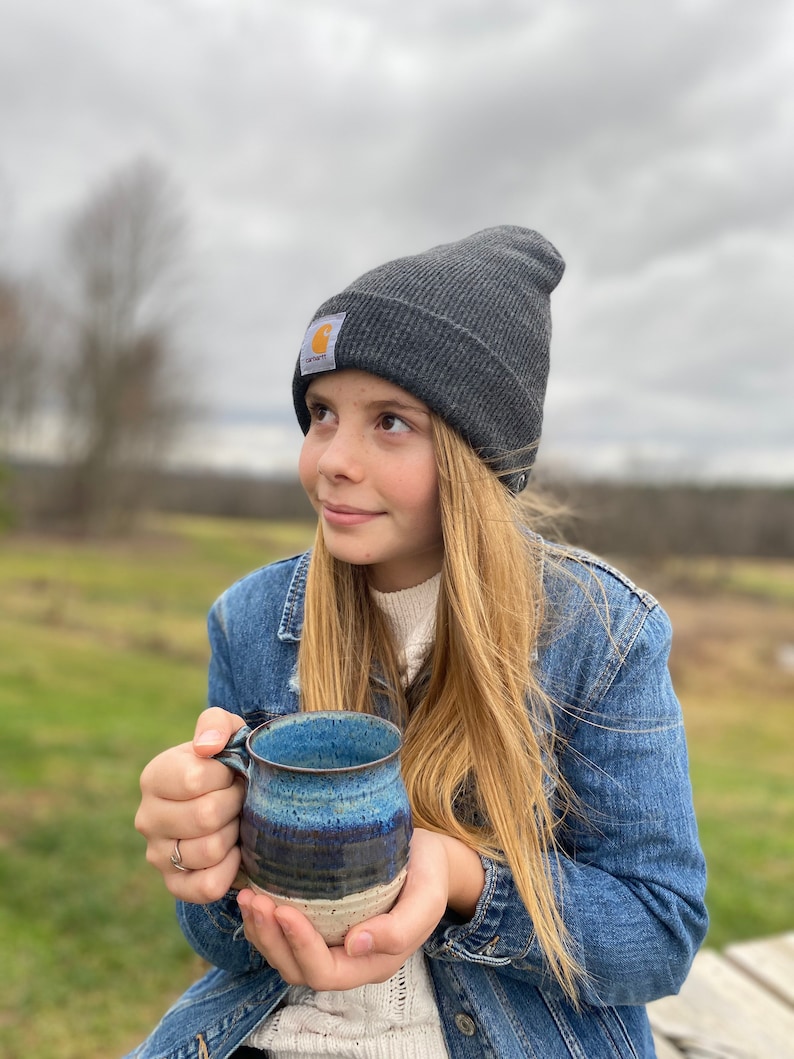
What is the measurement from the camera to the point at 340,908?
115cm

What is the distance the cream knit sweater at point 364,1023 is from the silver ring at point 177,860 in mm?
497

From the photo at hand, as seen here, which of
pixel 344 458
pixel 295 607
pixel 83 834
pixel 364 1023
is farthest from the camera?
pixel 83 834

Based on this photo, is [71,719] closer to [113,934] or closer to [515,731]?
[113,934]

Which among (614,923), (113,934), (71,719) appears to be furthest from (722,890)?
(71,719)

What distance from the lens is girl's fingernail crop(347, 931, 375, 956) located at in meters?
1.16

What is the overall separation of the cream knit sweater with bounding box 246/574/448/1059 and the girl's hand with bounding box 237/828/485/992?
1.38 ft

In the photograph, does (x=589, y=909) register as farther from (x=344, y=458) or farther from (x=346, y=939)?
(x=344, y=458)

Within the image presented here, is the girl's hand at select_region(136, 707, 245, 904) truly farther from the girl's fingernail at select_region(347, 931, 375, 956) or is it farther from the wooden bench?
the wooden bench

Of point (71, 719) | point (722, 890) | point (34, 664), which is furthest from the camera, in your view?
point (34, 664)

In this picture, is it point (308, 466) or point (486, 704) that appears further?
point (308, 466)

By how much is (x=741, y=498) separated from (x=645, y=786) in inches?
2100

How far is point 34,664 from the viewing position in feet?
35.8

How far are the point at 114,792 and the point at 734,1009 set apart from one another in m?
4.97

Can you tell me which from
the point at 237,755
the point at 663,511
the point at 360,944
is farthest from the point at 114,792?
the point at 663,511
